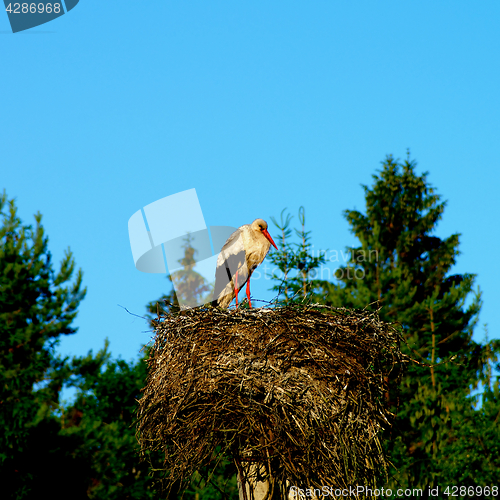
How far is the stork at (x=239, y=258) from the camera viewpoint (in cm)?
940

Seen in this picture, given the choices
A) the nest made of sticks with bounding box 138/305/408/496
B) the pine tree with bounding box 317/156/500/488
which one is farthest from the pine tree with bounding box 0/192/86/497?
the nest made of sticks with bounding box 138/305/408/496

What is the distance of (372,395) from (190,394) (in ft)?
6.39

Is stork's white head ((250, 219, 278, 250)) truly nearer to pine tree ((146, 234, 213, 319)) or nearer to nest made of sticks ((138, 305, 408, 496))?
pine tree ((146, 234, 213, 319))

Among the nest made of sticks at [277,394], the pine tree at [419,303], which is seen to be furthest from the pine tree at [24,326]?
the nest made of sticks at [277,394]

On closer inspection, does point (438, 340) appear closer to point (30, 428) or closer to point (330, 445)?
point (30, 428)

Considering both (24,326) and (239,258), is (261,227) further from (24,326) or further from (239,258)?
(24,326)

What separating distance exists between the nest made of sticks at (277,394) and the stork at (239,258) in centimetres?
210

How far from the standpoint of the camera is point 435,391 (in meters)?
20.0

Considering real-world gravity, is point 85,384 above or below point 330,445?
above

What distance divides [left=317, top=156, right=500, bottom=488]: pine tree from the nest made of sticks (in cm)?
1082

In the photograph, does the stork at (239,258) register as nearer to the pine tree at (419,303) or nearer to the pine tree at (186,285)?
the pine tree at (186,285)

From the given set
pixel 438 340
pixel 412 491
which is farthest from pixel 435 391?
pixel 412 491

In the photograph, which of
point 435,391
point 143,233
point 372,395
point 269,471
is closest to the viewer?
point 269,471

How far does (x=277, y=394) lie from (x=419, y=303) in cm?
1645
